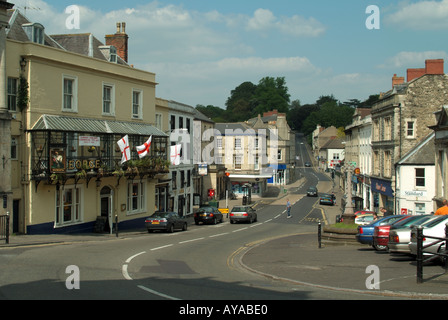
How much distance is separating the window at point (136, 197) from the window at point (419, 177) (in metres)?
23.1

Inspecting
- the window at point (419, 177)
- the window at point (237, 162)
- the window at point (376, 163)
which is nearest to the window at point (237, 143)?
the window at point (237, 162)

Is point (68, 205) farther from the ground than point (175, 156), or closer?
closer

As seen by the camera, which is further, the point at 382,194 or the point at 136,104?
the point at 382,194

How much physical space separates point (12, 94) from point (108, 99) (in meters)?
8.25

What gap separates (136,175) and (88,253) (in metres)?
14.4

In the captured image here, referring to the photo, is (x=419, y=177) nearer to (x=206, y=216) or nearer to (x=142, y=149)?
(x=206, y=216)

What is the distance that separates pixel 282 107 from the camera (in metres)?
166

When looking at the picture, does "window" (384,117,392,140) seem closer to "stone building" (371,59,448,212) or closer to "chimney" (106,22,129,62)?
"stone building" (371,59,448,212)

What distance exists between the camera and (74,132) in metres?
28.9

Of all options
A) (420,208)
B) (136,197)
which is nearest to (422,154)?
(420,208)

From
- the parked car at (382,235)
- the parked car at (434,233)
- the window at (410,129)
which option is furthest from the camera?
the window at (410,129)

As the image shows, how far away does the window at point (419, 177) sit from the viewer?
42969mm

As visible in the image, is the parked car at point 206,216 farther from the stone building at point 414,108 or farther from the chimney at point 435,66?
the chimney at point 435,66
